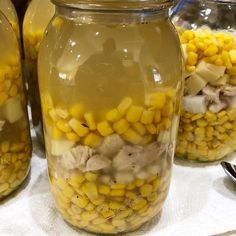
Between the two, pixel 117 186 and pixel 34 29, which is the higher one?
pixel 34 29

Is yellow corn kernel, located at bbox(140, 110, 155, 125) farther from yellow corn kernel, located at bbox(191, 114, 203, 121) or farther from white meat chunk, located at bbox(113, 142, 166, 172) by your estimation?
yellow corn kernel, located at bbox(191, 114, 203, 121)

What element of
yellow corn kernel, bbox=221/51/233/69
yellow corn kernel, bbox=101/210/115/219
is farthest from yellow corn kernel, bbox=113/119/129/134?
yellow corn kernel, bbox=221/51/233/69

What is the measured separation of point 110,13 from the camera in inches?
17.3

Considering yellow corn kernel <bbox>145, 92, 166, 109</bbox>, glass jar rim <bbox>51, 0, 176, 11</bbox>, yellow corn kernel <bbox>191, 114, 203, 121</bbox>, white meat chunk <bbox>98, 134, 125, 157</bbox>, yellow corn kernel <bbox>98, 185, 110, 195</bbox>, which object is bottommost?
yellow corn kernel <bbox>191, 114, 203, 121</bbox>

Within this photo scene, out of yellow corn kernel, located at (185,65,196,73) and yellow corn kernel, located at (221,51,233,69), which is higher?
yellow corn kernel, located at (221,51,233,69)

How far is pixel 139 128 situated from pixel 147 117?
0.01 m

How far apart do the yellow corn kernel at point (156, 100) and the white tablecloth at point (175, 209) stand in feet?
0.55

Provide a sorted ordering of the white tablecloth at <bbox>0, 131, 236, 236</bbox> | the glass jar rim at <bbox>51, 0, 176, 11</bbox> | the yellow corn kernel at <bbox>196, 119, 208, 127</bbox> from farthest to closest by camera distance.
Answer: the yellow corn kernel at <bbox>196, 119, 208, 127</bbox>, the white tablecloth at <bbox>0, 131, 236, 236</bbox>, the glass jar rim at <bbox>51, 0, 176, 11</bbox>

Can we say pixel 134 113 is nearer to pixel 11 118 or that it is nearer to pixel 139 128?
pixel 139 128

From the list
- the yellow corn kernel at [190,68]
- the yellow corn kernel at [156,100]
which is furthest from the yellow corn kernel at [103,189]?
the yellow corn kernel at [190,68]

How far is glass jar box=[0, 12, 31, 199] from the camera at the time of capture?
1.72 ft

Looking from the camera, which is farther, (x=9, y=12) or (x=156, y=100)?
(x=9, y=12)

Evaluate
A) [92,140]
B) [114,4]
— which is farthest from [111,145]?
[114,4]

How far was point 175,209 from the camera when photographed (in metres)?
0.57
